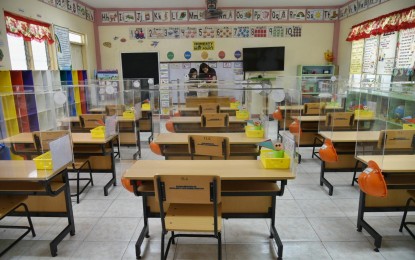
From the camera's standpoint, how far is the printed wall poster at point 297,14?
795cm

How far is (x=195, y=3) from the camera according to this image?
740 centimetres

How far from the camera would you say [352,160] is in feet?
12.3

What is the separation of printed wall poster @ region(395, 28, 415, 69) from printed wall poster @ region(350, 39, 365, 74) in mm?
1481

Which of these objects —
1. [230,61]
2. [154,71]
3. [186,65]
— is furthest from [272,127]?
[154,71]

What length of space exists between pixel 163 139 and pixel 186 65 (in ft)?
17.6

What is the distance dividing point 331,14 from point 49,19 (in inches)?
280

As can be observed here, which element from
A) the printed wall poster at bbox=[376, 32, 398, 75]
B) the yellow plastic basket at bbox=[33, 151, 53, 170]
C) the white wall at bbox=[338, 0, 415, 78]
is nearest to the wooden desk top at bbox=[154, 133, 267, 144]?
the yellow plastic basket at bbox=[33, 151, 53, 170]

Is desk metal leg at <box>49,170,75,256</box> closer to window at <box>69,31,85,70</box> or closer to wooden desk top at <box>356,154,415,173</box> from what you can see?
wooden desk top at <box>356,154,415,173</box>

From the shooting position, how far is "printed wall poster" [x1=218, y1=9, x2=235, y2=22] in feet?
26.1

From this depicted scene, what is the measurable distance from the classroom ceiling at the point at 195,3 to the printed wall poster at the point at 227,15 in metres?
0.18

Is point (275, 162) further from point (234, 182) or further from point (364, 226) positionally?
point (364, 226)

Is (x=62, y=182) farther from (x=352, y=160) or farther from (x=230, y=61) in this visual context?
(x=230, y=61)

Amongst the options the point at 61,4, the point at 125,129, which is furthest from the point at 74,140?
the point at 61,4

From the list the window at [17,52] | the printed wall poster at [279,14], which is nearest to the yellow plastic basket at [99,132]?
the window at [17,52]
